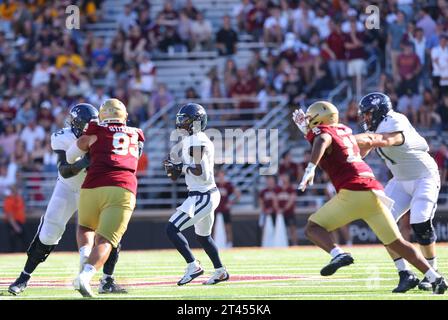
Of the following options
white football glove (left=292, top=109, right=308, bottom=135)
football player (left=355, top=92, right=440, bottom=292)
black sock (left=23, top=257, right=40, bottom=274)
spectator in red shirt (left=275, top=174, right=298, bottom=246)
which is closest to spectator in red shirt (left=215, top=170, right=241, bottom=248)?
spectator in red shirt (left=275, top=174, right=298, bottom=246)

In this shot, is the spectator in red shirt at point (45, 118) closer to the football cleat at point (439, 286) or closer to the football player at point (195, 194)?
the football player at point (195, 194)

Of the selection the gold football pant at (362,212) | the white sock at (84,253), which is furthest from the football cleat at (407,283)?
the white sock at (84,253)

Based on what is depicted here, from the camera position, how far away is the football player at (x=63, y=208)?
31.8 feet

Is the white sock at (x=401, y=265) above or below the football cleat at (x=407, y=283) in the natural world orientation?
above

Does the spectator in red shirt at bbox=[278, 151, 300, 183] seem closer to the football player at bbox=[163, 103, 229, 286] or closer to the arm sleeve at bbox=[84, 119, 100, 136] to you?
the football player at bbox=[163, 103, 229, 286]

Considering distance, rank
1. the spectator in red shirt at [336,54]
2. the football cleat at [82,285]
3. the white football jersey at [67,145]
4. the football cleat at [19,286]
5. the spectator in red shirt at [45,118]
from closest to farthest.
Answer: the football cleat at [82,285]
the football cleat at [19,286]
the white football jersey at [67,145]
the spectator in red shirt at [336,54]
the spectator in red shirt at [45,118]

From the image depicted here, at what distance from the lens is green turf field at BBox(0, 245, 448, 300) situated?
9.09m

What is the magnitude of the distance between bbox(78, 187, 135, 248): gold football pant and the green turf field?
568 millimetres

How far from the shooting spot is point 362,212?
29.0 ft

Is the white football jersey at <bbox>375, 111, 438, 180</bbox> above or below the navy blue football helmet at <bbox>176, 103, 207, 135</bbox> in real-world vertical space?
below

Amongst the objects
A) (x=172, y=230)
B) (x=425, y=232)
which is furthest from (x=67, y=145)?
(x=425, y=232)

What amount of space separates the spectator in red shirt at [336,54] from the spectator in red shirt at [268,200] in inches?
103
